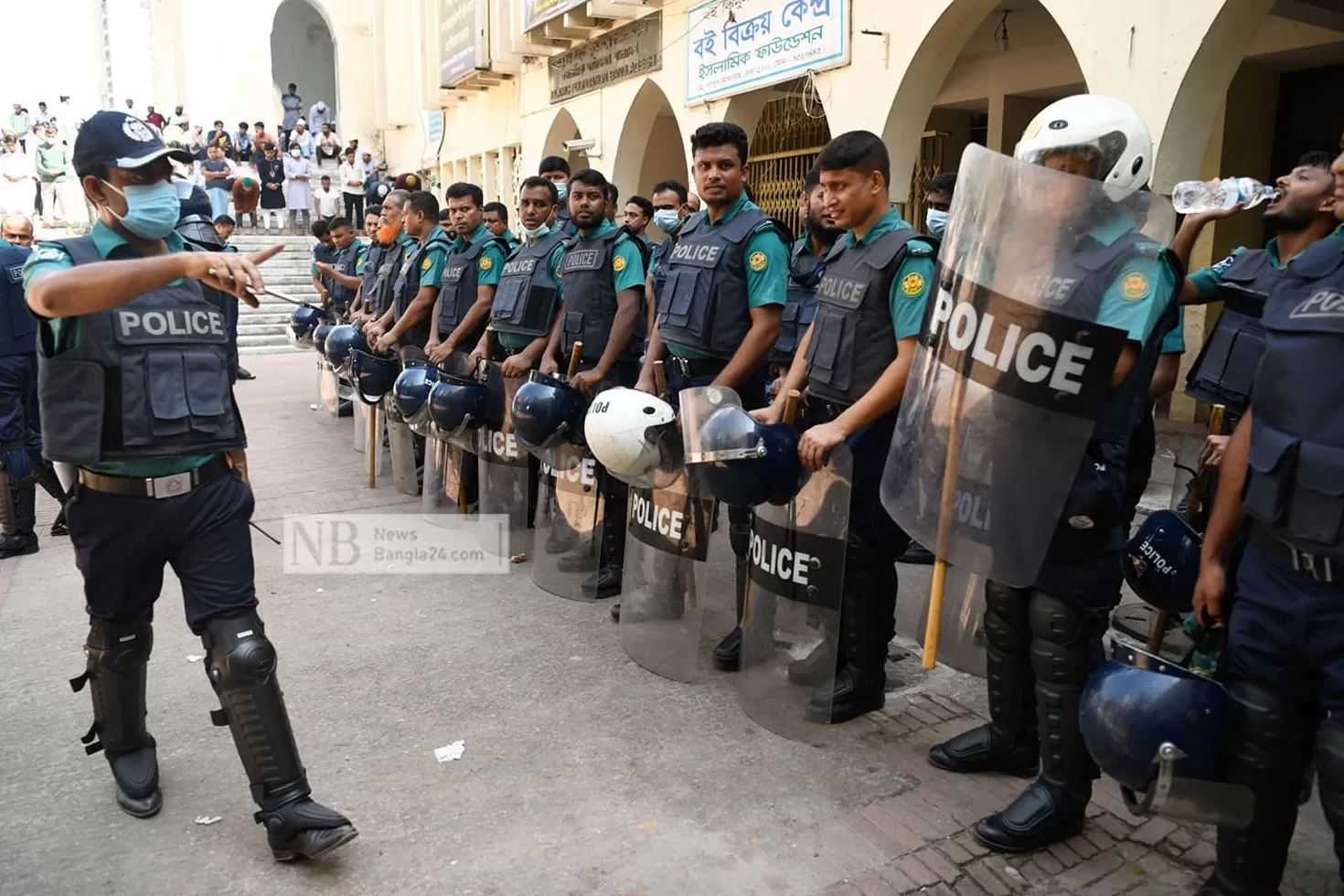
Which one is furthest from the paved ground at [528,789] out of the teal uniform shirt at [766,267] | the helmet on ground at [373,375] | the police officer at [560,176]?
the police officer at [560,176]

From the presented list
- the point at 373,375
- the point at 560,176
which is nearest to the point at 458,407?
the point at 373,375

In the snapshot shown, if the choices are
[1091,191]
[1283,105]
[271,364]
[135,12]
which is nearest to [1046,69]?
[1283,105]

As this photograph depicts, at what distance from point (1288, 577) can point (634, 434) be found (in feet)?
6.54

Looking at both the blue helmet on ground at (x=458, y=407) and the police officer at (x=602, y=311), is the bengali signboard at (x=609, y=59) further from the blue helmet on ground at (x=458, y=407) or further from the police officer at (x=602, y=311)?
the blue helmet on ground at (x=458, y=407)

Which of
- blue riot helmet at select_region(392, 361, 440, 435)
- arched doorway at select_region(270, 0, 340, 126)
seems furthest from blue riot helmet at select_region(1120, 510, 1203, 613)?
arched doorway at select_region(270, 0, 340, 126)

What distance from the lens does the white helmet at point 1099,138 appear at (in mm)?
2242

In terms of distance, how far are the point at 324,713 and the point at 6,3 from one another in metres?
30.8

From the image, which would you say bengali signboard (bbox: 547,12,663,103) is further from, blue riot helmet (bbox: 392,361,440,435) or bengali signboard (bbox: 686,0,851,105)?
blue riot helmet (bbox: 392,361,440,435)

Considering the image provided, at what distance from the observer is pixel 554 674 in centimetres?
371

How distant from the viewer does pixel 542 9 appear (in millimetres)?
12484

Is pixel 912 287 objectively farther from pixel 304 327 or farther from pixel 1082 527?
pixel 304 327

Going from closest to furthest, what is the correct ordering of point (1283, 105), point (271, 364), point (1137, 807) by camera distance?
1. point (1137, 807)
2. point (1283, 105)
3. point (271, 364)

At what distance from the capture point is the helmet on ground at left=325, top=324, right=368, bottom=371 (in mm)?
6547

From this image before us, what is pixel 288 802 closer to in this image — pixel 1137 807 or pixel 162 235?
pixel 162 235
